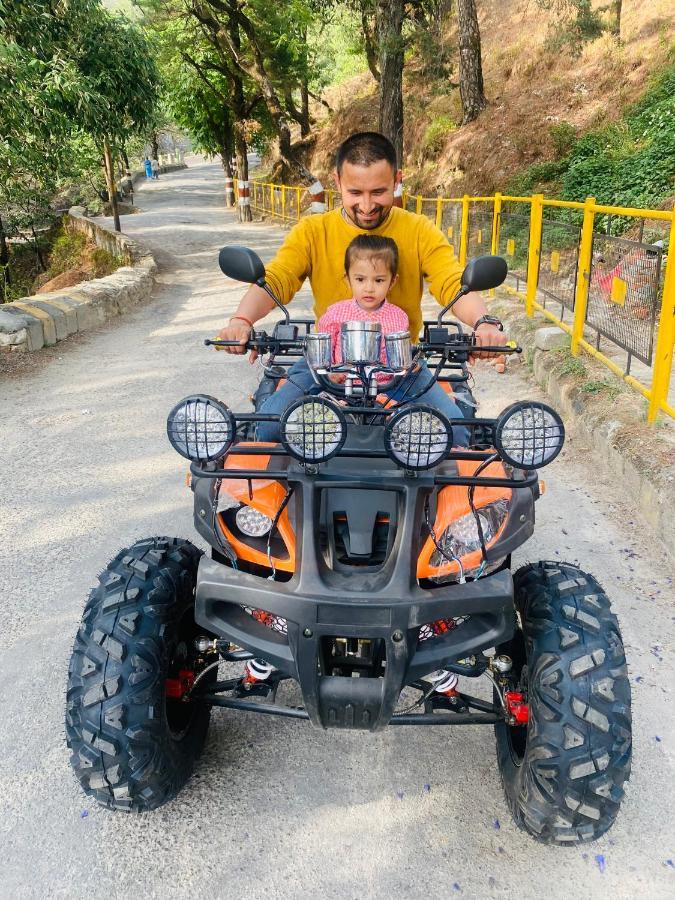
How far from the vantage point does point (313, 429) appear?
1901mm

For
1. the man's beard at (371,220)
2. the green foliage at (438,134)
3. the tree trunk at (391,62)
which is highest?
the tree trunk at (391,62)

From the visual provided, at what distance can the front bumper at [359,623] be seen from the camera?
1881 mm

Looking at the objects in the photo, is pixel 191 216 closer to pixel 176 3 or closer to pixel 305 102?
pixel 176 3

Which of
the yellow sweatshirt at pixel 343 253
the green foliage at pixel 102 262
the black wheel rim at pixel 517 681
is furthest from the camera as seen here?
the green foliage at pixel 102 262

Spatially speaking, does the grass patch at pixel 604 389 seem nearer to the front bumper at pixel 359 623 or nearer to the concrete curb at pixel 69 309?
the front bumper at pixel 359 623

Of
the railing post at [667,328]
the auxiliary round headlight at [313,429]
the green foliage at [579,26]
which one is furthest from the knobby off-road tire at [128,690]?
the green foliage at [579,26]

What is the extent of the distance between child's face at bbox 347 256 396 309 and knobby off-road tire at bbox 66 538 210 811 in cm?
120

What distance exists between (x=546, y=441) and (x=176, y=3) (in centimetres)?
3262

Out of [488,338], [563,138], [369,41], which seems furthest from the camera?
[369,41]

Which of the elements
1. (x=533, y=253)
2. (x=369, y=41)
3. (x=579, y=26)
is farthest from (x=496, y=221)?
(x=369, y=41)

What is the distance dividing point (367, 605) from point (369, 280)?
51.9 inches

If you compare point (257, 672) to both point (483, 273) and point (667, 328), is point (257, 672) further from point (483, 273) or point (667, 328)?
point (667, 328)

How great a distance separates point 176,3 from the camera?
28.8 meters

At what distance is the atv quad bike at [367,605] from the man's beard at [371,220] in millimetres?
879
